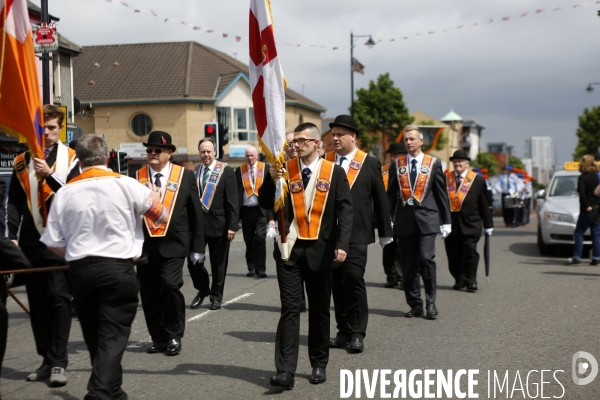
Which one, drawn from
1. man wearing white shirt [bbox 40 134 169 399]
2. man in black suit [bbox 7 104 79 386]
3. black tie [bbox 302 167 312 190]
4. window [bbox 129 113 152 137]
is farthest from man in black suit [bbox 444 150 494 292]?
window [bbox 129 113 152 137]

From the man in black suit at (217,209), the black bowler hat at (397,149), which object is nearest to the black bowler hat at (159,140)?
the man in black suit at (217,209)

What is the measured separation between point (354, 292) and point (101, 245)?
2.97 m

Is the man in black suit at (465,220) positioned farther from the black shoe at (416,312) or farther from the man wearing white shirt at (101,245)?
the man wearing white shirt at (101,245)

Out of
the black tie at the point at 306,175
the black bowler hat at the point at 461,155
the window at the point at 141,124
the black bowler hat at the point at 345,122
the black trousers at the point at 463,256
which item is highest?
the window at the point at 141,124

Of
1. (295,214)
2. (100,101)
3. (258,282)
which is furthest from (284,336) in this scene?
(100,101)

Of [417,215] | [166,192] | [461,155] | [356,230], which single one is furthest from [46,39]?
[356,230]

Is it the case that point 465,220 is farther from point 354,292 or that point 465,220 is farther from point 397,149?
point 354,292

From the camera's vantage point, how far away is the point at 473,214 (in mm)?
11969

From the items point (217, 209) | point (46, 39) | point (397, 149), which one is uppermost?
point (46, 39)

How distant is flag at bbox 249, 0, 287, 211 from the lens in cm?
657

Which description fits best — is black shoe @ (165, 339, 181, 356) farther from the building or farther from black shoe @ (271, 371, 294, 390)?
the building

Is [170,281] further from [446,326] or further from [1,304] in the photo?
[446,326]

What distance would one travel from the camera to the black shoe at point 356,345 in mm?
7469

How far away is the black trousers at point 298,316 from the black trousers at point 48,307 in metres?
1.66
